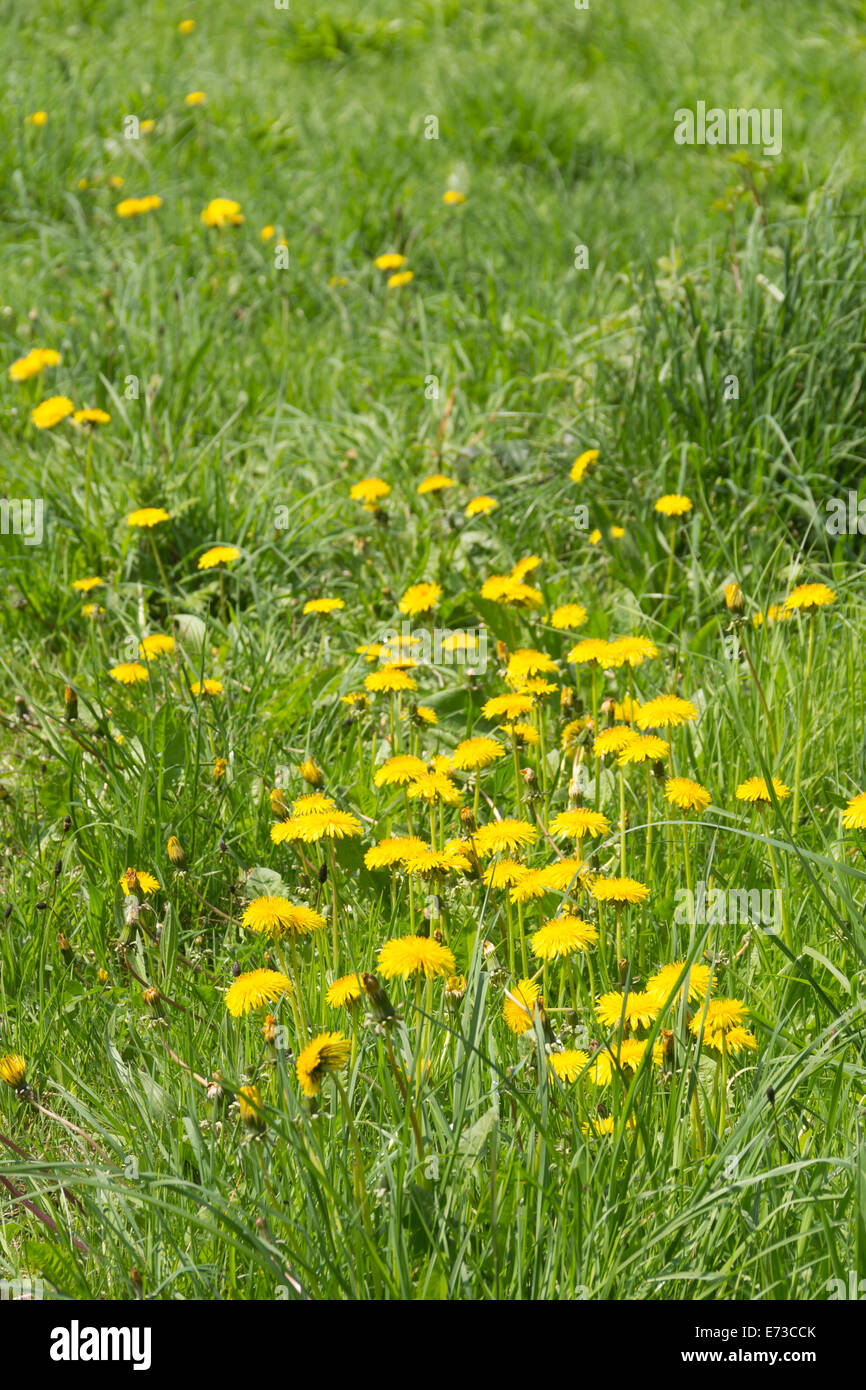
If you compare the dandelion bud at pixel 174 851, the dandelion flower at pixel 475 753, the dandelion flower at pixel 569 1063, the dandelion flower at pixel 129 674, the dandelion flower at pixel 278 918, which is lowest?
the dandelion flower at pixel 569 1063

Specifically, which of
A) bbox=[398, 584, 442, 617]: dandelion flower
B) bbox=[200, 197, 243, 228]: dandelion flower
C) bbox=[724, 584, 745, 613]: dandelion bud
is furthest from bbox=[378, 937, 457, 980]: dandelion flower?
bbox=[200, 197, 243, 228]: dandelion flower

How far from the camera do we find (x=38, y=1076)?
1.84m

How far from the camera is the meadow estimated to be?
142cm

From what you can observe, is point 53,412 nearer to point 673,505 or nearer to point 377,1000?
point 673,505

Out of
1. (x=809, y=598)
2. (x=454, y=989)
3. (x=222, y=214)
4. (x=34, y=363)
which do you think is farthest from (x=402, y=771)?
(x=222, y=214)

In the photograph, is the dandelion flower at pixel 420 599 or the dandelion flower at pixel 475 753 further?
the dandelion flower at pixel 420 599

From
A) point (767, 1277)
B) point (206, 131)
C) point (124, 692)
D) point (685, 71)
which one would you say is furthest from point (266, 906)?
point (685, 71)

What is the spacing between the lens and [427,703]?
2680 mm

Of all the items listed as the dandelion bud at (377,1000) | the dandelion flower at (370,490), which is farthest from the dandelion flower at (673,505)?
the dandelion bud at (377,1000)

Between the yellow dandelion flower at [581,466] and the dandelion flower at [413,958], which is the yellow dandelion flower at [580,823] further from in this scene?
the yellow dandelion flower at [581,466]

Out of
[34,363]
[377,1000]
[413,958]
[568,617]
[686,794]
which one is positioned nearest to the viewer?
[377,1000]

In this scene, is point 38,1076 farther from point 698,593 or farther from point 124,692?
point 698,593

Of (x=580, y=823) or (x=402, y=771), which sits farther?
(x=402, y=771)

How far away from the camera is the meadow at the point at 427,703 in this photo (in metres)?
1.42
